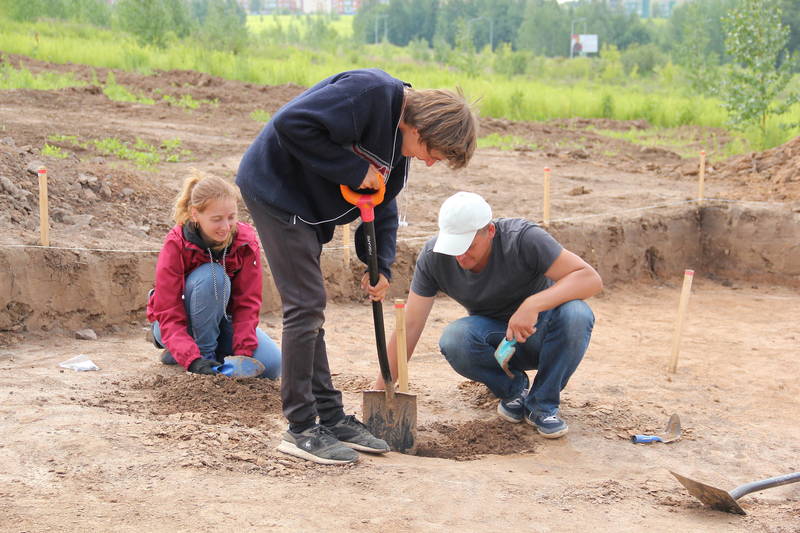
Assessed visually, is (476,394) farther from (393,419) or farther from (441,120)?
(441,120)

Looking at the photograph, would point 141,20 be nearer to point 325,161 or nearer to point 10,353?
point 10,353

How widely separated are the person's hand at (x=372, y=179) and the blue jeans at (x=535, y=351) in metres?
1.29

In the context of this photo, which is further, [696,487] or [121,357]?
[121,357]

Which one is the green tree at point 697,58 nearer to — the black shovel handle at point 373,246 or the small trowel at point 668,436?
the small trowel at point 668,436

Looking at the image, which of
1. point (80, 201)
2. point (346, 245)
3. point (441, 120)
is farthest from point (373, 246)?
point (80, 201)

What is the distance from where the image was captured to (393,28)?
238 feet

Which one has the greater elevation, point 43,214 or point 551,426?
point 43,214

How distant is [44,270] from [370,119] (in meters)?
3.06

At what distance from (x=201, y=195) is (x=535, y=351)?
1741 millimetres

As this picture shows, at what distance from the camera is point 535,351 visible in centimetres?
407

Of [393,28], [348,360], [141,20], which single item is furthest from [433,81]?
[393,28]

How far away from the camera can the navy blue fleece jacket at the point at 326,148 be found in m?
2.84

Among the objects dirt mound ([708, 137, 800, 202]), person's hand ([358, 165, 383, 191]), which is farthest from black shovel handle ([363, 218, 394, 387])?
dirt mound ([708, 137, 800, 202])

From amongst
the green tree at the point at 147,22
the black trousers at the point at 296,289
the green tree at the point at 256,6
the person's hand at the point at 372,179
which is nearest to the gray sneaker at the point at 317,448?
the black trousers at the point at 296,289
